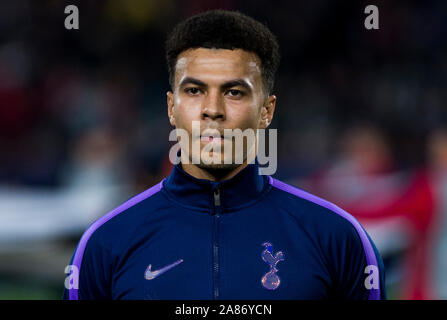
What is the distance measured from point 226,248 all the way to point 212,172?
0.97 ft

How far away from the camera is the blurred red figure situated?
6293mm

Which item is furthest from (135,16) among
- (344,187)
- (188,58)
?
(188,58)

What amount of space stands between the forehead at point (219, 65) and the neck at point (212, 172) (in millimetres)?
336

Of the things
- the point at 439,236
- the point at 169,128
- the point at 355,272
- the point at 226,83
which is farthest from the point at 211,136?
the point at 169,128

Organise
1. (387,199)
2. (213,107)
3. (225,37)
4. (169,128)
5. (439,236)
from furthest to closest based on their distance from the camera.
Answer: (169,128) < (387,199) < (439,236) < (225,37) < (213,107)

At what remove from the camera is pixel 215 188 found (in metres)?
2.52

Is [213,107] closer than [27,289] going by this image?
Yes

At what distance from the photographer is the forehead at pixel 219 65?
242 centimetres

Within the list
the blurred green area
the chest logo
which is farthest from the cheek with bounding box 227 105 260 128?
the blurred green area

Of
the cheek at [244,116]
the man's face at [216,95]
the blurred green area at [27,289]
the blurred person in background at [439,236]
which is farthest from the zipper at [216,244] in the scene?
the blurred green area at [27,289]

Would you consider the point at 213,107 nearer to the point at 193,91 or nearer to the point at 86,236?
the point at 193,91

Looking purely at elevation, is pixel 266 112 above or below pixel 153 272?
above

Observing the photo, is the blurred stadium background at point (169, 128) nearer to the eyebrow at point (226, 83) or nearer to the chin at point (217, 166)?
the chin at point (217, 166)
